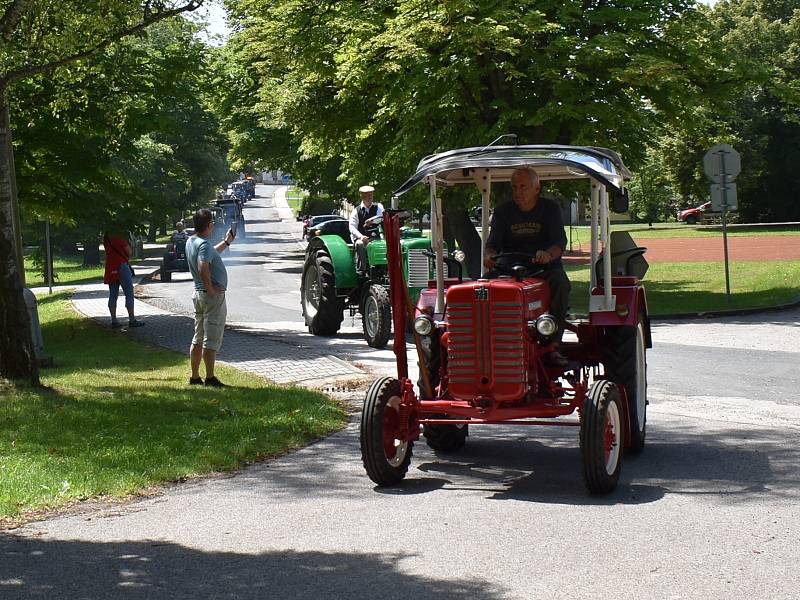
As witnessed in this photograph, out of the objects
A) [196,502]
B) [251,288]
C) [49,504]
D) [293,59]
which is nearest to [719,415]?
[196,502]

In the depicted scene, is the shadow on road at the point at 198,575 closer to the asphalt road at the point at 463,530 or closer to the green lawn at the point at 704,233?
the asphalt road at the point at 463,530

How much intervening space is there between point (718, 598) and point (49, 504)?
15.2 ft

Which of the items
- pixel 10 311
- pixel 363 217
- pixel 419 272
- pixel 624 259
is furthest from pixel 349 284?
pixel 624 259

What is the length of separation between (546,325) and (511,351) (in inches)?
11.7

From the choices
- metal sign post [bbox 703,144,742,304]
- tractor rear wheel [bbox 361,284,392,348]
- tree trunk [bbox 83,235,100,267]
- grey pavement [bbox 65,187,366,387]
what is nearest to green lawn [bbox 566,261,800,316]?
metal sign post [bbox 703,144,742,304]

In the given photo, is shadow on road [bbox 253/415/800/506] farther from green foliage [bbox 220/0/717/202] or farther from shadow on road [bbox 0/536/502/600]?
green foliage [bbox 220/0/717/202]

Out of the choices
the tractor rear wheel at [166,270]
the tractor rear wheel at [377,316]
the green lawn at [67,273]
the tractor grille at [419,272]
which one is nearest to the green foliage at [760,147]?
the green lawn at [67,273]

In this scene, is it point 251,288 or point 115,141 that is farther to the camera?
point 251,288

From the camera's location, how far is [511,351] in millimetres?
8641

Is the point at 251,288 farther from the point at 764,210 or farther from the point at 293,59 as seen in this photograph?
the point at 764,210

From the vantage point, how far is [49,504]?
8.50m

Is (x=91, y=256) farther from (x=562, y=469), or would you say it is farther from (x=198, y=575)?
(x=198, y=575)

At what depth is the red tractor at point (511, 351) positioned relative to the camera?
8625mm

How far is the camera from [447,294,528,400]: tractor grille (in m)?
8.63
